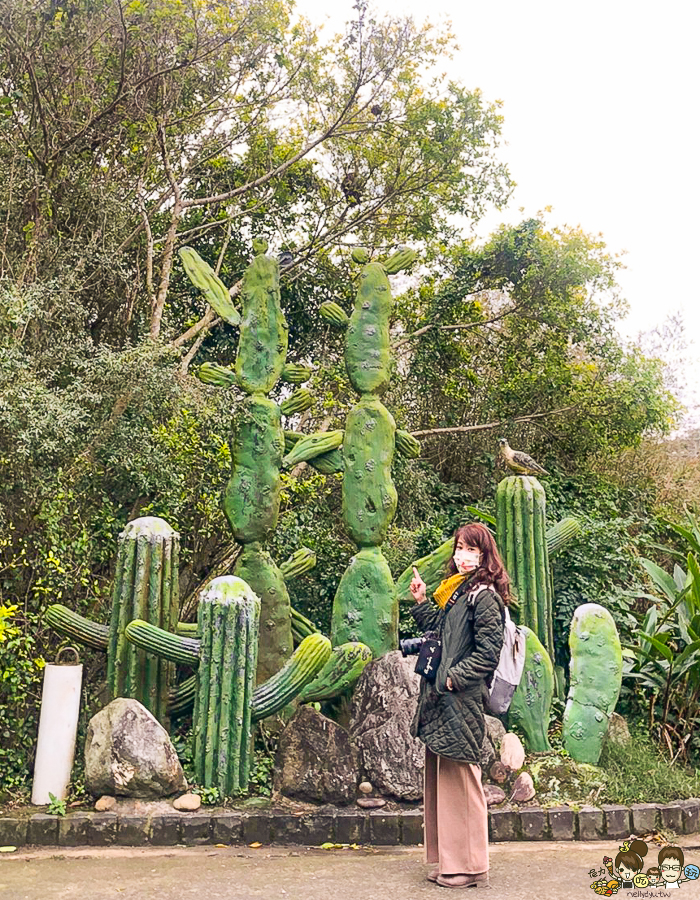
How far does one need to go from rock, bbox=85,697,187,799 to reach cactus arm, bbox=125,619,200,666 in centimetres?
33

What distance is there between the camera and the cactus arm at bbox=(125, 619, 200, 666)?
483cm

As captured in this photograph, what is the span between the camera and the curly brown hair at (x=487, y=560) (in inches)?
149

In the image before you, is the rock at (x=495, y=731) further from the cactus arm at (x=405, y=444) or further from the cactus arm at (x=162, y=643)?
the cactus arm at (x=405, y=444)

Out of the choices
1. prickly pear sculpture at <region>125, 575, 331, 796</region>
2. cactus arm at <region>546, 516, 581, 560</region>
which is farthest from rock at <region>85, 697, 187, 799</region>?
cactus arm at <region>546, 516, 581, 560</region>

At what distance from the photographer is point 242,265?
10078mm

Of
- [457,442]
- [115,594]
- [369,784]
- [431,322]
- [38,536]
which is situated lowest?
[369,784]

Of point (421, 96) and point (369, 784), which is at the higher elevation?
point (421, 96)

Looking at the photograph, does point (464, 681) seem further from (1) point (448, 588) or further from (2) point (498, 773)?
(2) point (498, 773)

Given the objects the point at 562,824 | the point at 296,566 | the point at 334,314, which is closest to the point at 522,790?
the point at 562,824

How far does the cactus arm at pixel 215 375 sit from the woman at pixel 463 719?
2780 millimetres

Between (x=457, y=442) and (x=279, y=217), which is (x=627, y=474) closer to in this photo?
(x=457, y=442)

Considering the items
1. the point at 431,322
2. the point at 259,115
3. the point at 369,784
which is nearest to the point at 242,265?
the point at 259,115

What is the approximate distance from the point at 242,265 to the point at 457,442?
127 inches

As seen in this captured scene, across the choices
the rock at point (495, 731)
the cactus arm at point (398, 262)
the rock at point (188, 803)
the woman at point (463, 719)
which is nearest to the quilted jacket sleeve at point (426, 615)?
the woman at point (463, 719)
